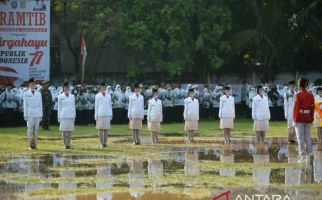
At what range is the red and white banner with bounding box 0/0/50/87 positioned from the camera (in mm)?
34688

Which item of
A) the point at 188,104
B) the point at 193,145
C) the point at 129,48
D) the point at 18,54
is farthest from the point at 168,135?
the point at 129,48

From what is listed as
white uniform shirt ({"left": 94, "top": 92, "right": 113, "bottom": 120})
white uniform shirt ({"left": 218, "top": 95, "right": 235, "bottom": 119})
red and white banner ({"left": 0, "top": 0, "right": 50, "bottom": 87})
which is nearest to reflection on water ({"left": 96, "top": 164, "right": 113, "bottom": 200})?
white uniform shirt ({"left": 94, "top": 92, "right": 113, "bottom": 120})

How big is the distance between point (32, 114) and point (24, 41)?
41.7ft

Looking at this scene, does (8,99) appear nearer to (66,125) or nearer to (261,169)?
(66,125)

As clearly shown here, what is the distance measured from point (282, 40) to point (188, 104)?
18.4 meters

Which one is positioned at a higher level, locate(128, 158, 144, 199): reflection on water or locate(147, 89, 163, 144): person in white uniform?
locate(147, 89, 163, 144): person in white uniform

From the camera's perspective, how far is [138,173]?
17047 mm

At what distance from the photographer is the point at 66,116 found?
23281 mm

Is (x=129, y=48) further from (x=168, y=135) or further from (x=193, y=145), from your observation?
(x=193, y=145)

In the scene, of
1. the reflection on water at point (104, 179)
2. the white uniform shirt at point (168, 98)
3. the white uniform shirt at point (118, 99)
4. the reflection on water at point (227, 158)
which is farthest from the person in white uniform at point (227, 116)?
the white uniform shirt at point (168, 98)

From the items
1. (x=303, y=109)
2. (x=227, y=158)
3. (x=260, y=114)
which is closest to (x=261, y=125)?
(x=260, y=114)

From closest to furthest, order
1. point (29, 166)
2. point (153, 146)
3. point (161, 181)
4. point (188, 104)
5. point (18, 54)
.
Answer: point (161, 181), point (29, 166), point (153, 146), point (188, 104), point (18, 54)

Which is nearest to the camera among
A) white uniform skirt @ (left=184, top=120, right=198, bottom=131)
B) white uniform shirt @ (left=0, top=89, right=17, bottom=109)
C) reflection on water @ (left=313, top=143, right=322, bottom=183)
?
reflection on water @ (left=313, top=143, right=322, bottom=183)

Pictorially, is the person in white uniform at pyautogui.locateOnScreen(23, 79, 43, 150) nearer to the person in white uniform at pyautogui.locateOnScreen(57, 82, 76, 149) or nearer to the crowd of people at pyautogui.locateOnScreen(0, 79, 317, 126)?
the person in white uniform at pyautogui.locateOnScreen(57, 82, 76, 149)
